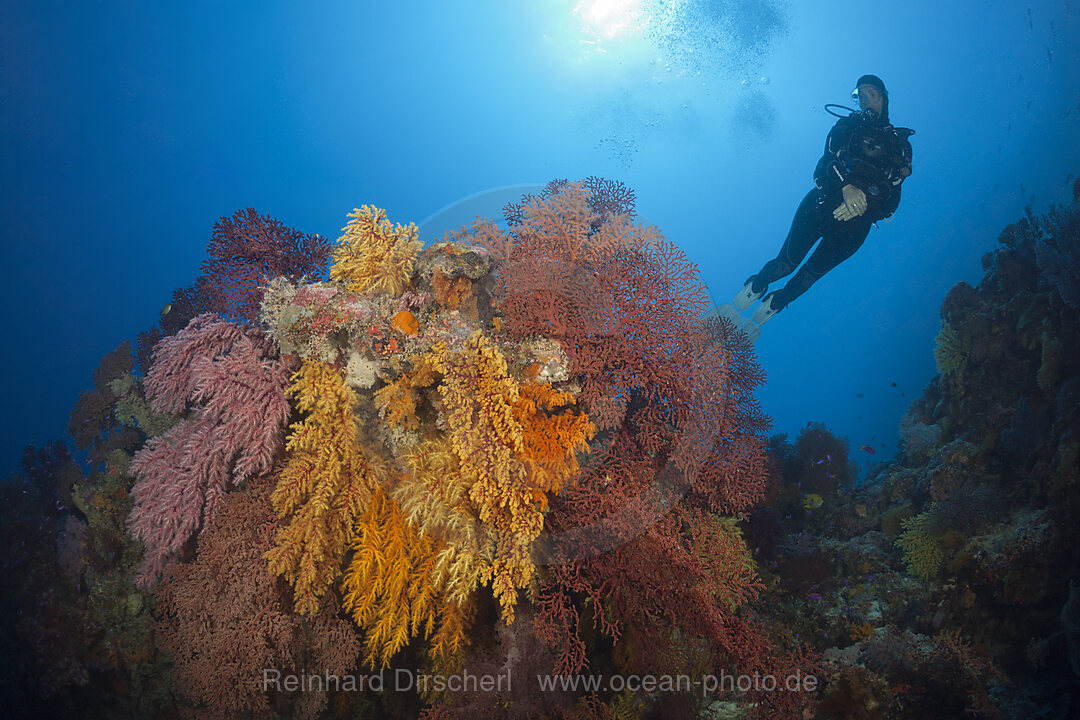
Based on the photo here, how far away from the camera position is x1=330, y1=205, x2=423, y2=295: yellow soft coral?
11.3 feet

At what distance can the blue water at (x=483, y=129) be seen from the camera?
39281 millimetres

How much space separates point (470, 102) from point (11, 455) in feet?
233

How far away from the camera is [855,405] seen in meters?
78.2

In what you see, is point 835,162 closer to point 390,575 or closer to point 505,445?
point 505,445

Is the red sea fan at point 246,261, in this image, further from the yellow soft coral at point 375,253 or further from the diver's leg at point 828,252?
the diver's leg at point 828,252

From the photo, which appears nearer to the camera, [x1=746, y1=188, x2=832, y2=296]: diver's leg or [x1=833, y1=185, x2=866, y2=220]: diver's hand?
[x1=833, y1=185, x2=866, y2=220]: diver's hand

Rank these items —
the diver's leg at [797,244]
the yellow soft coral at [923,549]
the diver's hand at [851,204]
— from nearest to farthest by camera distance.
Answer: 1. the yellow soft coral at [923,549]
2. the diver's hand at [851,204]
3. the diver's leg at [797,244]

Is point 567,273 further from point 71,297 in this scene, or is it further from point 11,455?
point 71,297

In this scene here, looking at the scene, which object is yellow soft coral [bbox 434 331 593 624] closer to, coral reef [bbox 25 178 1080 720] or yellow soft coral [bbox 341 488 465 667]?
coral reef [bbox 25 178 1080 720]

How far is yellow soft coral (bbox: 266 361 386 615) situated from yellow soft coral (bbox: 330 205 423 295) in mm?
827

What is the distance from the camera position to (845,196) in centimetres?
743

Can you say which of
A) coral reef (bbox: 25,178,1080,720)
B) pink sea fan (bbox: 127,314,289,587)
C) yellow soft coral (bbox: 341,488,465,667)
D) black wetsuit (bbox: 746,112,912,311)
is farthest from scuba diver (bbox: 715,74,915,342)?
pink sea fan (bbox: 127,314,289,587)

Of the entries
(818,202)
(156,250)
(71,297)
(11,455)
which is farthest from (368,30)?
(818,202)

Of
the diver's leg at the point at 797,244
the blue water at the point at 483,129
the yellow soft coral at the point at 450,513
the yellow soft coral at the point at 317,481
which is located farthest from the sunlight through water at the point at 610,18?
the yellow soft coral at the point at 450,513
